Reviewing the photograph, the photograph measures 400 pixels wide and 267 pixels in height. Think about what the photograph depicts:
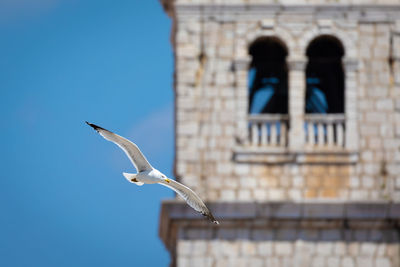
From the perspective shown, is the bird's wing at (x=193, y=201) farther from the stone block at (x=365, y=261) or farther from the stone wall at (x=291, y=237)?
the stone block at (x=365, y=261)

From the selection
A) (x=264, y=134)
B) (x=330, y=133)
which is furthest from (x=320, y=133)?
(x=264, y=134)

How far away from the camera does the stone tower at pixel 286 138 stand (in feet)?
159

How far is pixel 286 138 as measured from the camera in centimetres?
4934

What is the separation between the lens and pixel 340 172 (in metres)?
49.0

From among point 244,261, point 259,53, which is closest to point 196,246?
point 244,261

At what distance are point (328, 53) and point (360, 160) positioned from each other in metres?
2.68

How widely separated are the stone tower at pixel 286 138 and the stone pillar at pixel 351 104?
0.06 ft

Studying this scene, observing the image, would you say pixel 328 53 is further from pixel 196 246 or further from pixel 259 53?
pixel 196 246

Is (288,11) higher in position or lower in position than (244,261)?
higher

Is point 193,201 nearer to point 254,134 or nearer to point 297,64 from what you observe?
point 254,134

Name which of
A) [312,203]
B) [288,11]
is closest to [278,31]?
[288,11]

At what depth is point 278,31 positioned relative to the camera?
49.8 m

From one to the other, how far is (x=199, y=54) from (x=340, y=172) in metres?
3.60

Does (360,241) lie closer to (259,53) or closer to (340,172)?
(340,172)
